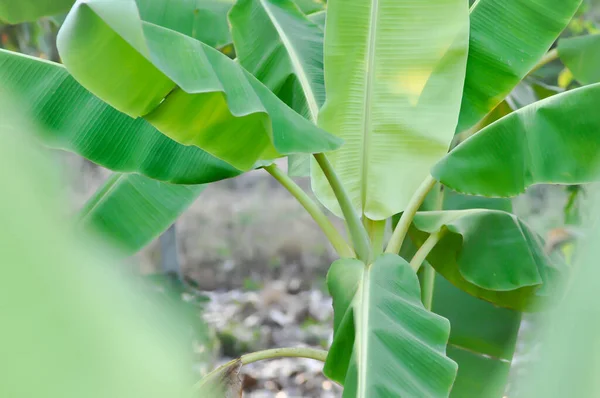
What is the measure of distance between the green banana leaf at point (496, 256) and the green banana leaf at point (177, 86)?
0.40m

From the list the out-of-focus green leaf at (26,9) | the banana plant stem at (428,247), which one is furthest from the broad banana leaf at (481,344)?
the out-of-focus green leaf at (26,9)

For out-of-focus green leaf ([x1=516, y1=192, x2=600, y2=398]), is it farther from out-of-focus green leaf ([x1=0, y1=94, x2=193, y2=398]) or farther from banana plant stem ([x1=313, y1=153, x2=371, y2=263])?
banana plant stem ([x1=313, y1=153, x2=371, y2=263])

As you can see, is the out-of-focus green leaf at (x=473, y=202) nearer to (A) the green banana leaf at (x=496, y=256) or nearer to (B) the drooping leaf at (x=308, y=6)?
(A) the green banana leaf at (x=496, y=256)

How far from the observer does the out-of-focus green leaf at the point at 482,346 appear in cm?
113

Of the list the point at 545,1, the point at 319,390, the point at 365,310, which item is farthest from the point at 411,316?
the point at 319,390

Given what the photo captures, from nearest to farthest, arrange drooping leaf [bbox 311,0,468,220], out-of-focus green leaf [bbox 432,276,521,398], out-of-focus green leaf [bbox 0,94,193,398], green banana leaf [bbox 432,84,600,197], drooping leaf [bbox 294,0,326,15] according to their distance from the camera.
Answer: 1. out-of-focus green leaf [bbox 0,94,193,398]
2. green banana leaf [bbox 432,84,600,197]
3. drooping leaf [bbox 311,0,468,220]
4. out-of-focus green leaf [bbox 432,276,521,398]
5. drooping leaf [bbox 294,0,326,15]

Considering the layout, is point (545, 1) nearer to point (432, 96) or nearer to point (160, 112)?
point (432, 96)

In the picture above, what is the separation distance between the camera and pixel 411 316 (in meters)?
0.73

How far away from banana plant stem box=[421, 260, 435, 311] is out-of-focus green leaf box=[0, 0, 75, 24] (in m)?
0.96

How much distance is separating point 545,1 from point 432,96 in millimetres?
244

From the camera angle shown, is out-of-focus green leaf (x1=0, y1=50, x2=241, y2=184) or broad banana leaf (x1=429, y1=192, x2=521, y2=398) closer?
out-of-focus green leaf (x1=0, y1=50, x2=241, y2=184)

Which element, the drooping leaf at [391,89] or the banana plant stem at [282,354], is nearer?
the drooping leaf at [391,89]

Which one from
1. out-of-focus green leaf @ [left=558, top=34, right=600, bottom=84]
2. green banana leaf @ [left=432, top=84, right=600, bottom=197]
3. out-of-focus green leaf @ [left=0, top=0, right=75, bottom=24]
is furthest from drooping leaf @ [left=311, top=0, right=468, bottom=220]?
out-of-focus green leaf @ [left=0, top=0, right=75, bottom=24]

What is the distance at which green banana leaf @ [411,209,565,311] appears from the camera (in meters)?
0.92
